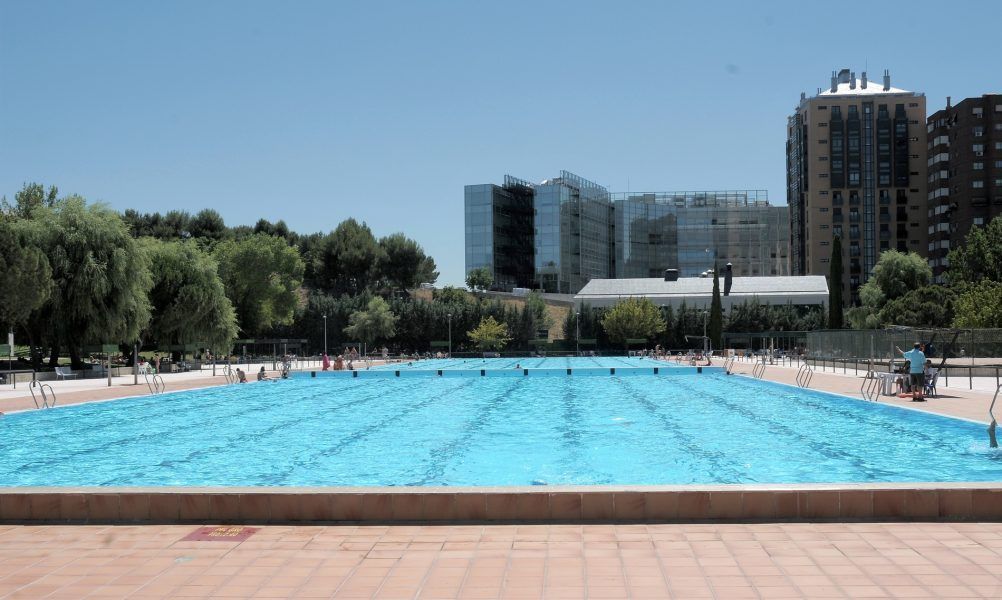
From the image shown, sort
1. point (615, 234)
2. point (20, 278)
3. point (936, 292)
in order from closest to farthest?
point (20, 278), point (936, 292), point (615, 234)

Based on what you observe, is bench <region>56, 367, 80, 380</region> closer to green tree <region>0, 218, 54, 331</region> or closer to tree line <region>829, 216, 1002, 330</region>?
green tree <region>0, 218, 54, 331</region>

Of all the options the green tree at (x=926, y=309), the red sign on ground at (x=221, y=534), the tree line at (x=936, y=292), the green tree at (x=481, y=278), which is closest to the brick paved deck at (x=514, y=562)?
the red sign on ground at (x=221, y=534)

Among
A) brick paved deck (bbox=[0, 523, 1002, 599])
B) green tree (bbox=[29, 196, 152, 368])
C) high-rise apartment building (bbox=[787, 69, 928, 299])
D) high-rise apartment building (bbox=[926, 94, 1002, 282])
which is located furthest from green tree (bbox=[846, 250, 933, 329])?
brick paved deck (bbox=[0, 523, 1002, 599])

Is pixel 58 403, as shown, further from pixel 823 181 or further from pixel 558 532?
pixel 823 181

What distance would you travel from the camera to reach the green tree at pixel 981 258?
5394 centimetres

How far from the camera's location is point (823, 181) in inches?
3792

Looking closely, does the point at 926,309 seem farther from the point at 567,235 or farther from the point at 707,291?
the point at 567,235

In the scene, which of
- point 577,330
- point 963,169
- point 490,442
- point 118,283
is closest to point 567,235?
point 577,330

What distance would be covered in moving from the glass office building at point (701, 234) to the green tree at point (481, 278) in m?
17.6

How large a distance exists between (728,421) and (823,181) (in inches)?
3439

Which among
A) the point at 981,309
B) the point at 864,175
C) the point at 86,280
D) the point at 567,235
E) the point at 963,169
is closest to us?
the point at 86,280

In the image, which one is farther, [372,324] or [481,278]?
[481,278]

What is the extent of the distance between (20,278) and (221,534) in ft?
96.3

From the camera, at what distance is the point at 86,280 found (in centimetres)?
3419
